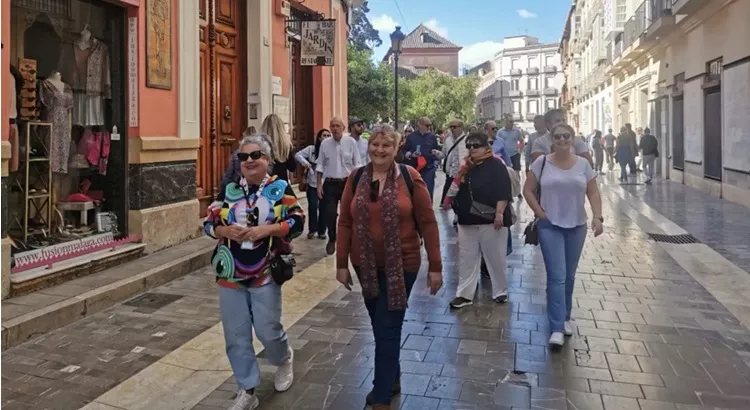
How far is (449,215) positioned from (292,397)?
29.1 feet

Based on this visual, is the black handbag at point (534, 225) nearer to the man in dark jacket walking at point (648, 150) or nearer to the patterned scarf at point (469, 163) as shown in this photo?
the patterned scarf at point (469, 163)

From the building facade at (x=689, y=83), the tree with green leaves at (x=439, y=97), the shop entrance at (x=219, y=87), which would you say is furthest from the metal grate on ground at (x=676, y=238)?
the tree with green leaves at (x=439, y=97)

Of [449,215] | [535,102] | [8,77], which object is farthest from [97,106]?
[535,102]

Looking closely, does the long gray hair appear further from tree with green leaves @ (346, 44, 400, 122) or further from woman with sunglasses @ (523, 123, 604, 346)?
tree with green leaves @ (346, 44, 400, 122)

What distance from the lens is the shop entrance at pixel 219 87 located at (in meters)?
9.72

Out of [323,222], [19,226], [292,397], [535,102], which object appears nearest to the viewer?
[292,397]

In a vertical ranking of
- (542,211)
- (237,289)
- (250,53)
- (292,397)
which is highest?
(250,53)

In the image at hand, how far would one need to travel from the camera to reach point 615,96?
31.5 meters

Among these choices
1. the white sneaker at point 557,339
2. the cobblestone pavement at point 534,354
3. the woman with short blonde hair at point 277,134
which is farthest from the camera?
the woman with short blonde hair at point 277,134

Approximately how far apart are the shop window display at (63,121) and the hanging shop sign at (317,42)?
5.02 meters

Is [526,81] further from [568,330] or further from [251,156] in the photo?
[251,156]

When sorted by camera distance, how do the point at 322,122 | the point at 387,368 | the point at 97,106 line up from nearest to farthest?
the point at 387,368
the point at 97,106
the point at 322,122

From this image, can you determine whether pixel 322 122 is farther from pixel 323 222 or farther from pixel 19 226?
pixel 19 226

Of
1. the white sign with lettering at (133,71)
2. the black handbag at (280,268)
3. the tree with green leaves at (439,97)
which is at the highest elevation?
the tree with green leaves at (439,97)
